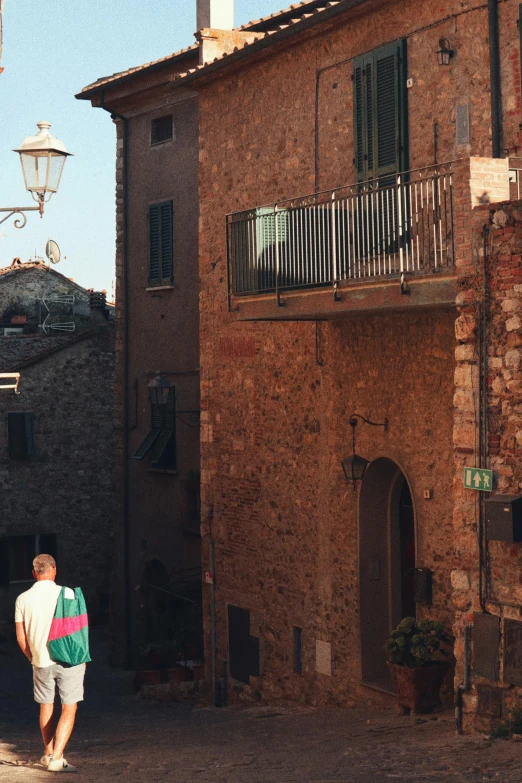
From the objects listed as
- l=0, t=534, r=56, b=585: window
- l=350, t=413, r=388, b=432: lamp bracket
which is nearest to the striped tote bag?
l=350, t=413, r=388, b=432: lamp bracket

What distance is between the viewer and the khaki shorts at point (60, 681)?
28.1 ft

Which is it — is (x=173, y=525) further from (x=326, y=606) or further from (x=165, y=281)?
(x=326, y=606)

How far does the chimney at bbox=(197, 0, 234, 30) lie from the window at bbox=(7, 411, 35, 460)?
1012 centimetres

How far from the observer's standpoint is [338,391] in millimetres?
14133

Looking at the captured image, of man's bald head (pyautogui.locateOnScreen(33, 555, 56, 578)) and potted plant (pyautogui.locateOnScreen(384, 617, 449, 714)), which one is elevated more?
man's bald head (pyautogui.locateOnScreen(33, 555, 56, 578))

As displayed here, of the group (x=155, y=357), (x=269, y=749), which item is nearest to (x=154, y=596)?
(x=155, y=357)

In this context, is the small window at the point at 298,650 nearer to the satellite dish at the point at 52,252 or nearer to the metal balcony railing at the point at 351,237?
the metal balcony railing at the point at 351,237

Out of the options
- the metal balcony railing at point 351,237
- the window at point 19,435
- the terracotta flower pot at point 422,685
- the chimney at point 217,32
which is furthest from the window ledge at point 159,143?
the terracotta flower pot at point 422,685

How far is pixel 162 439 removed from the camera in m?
21.6

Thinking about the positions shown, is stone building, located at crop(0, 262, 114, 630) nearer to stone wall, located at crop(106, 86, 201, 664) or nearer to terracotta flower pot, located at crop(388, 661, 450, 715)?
stone wall, located at crop(106, 86, 201, 664)

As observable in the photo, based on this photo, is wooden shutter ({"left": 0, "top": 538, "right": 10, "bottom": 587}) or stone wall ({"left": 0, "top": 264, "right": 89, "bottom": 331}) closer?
wooden shutter ({"left": 0, "top": 538, "right": 10, "bottom": 587})

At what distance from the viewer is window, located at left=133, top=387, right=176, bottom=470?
2145 cm

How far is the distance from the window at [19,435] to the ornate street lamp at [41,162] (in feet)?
47.0

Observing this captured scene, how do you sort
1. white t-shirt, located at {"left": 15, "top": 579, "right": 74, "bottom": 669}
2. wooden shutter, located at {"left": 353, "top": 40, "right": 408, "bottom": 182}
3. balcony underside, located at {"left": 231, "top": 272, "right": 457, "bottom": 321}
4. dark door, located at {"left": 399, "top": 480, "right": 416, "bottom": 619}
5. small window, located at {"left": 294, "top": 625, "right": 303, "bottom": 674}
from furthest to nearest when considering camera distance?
small window, located at {"left": 294, "top": 625, "right": 303, "bottom": 674}
dark door, located at {"left": 399, "top": 480, "right": 416, "bottom": 619}
wooden shutter, located at {"left": 353, "top": 40, "right": 408, "bottom": 182}
balcony underside, located at {"left": 231, "top": 272, "right": 457, "bottom": 321}
white t-shirt, located at {"left": 15, "top": 579, "right": 74, "bottom": 669}
